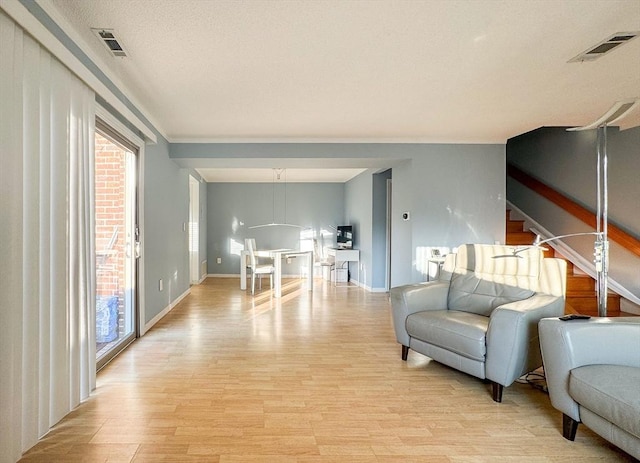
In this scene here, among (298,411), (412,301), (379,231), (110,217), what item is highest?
(110,217)

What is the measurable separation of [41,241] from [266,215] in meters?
6.89

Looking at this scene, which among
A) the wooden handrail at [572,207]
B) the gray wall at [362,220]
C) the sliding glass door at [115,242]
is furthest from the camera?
the gray wall at [362,220]

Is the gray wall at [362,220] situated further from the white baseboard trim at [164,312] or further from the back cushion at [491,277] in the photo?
the back cushion at [491,277]

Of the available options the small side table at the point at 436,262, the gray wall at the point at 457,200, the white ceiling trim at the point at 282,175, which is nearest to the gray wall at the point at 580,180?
the gray wall at the point at 457,200

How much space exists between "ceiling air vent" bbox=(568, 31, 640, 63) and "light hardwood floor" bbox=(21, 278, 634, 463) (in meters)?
2.38

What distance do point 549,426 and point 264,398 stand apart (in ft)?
5.63

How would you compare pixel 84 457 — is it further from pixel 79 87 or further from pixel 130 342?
→ pixel 79 87

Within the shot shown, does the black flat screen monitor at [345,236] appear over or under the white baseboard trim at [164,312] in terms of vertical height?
over

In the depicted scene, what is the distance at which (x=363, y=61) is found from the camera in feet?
8.49

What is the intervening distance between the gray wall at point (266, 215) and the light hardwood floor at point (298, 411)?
509 centimetres

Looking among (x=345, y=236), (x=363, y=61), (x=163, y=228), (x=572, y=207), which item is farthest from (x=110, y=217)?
(x=572, y=207)

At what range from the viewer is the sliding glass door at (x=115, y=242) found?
327 centimetres

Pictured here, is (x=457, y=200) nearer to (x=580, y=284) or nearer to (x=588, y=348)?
(x=580, y=284)

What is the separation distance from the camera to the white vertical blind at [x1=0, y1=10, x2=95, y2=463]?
1639 mm
